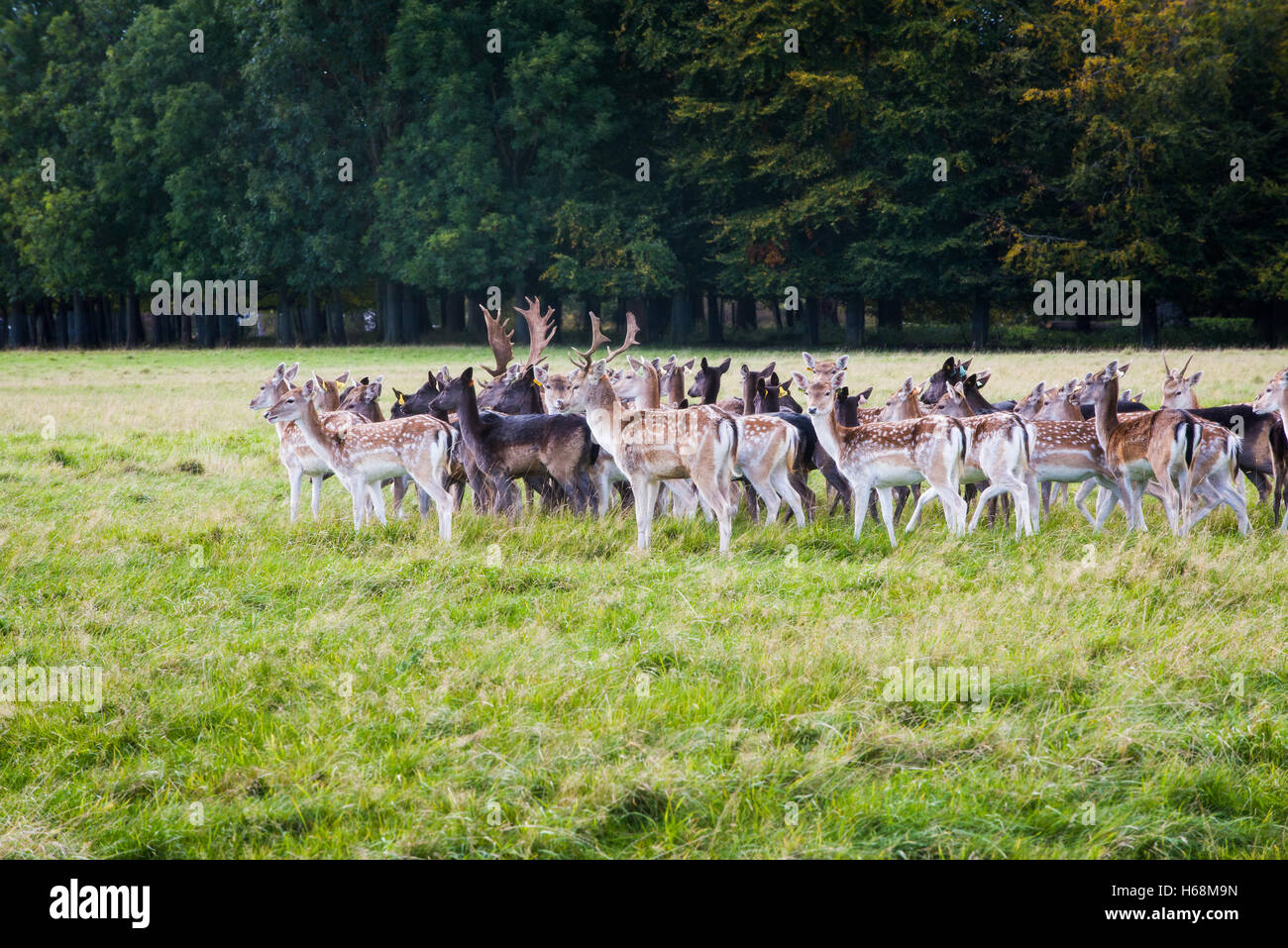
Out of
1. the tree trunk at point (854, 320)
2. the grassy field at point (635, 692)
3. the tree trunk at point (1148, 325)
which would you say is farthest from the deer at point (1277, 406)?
the tree trunk at point (854, 320)

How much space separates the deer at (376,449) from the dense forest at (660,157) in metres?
19.5

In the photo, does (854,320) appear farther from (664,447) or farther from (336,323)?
(664,447)

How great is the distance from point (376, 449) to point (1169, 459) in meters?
5.17

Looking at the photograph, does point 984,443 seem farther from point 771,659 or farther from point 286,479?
point 286,479

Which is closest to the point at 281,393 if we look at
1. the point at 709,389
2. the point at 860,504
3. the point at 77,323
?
the point at 709,389

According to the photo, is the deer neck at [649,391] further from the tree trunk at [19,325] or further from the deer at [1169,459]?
the tree trunk at [19,325]

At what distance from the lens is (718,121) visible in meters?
32.2

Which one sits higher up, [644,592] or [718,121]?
[718,121]

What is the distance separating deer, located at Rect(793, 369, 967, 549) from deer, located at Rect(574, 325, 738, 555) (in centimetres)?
74

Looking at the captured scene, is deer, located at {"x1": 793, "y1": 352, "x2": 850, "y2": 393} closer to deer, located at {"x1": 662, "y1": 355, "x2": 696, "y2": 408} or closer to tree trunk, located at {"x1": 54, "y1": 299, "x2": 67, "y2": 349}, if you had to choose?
deer, located at {"x1": 662, "y1": 355, "x2": 696, "y2": 408}

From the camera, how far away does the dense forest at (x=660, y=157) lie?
2777 centimetres

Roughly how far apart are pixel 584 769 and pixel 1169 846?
5.79 ft

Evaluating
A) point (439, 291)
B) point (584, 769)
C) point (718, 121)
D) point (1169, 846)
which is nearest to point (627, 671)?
point (584, 769)

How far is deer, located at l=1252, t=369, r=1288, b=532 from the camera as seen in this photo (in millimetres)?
7996
